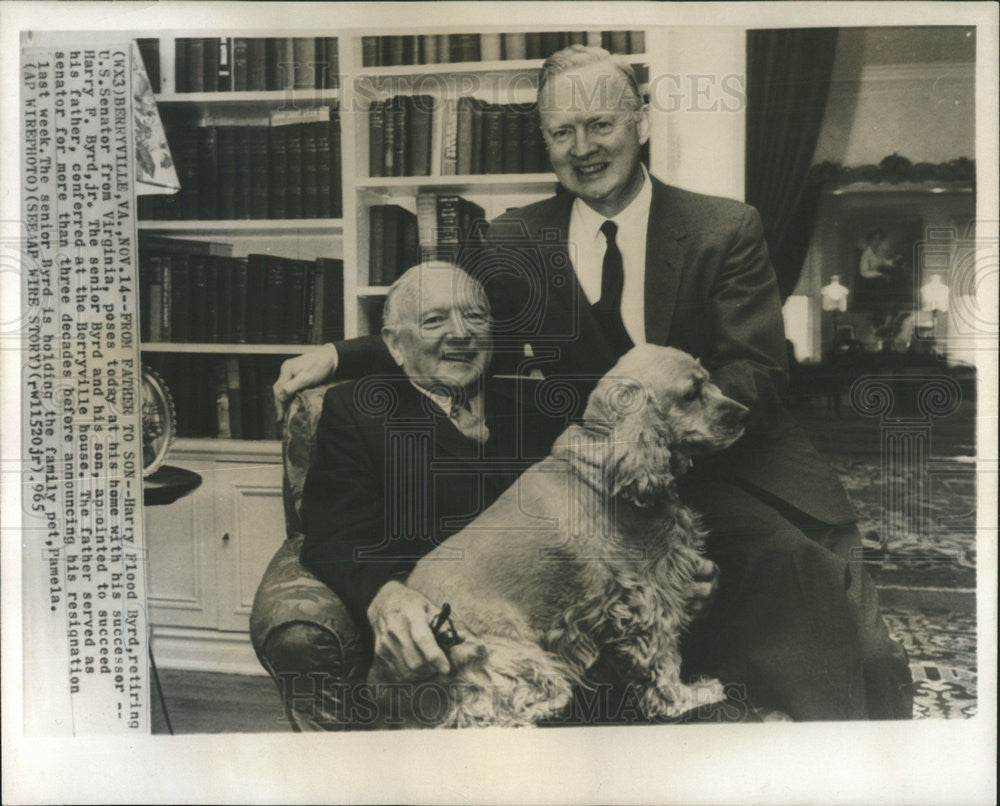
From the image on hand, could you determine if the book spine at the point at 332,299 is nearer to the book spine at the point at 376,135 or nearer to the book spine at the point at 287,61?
the book spine at the point at 376,135

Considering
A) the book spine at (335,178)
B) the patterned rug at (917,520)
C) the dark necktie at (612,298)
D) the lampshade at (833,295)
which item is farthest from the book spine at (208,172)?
the patterned rug at (917,520)

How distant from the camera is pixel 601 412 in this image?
2.04m

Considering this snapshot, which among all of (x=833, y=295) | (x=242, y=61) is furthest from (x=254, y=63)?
(x=833, y=295)

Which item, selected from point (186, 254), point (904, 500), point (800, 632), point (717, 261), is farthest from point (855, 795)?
point (186, 254)

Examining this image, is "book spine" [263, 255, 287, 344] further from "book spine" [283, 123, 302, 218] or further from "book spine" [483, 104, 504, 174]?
"book spine" [483, 104, 504, 174]

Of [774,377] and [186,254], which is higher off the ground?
[186,254]

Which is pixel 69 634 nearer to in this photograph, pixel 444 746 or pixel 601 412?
pixel 444 746

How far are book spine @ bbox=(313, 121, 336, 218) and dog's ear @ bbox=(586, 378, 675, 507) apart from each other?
0.90 m

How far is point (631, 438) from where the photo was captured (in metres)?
2.04

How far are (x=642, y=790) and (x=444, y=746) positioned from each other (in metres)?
0.55

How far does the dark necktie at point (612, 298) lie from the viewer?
205 cm

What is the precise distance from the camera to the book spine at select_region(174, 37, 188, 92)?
208 centimetres

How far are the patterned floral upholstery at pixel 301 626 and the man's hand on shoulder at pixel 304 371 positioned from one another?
2 cm
